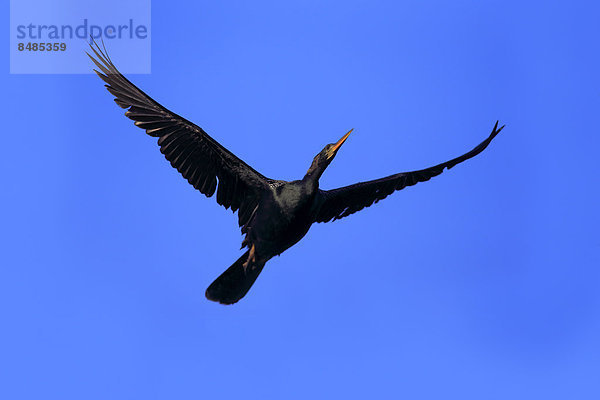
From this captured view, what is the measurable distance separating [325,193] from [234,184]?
1223mm

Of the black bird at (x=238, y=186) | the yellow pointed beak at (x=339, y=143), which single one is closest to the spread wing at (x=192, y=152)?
the black bird at (x=238, y=186)

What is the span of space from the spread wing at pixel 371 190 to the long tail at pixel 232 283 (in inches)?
48.0

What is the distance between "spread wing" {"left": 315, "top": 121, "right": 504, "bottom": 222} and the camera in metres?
14.0

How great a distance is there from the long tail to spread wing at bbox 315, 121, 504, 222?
1.22 meters

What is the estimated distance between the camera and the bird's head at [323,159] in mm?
12859

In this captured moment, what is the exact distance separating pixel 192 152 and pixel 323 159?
1.77 m

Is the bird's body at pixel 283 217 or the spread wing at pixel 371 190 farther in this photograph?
the spread wing at pixel 371 190

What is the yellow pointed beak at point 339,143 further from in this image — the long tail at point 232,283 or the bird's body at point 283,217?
the long tail at point 232,283

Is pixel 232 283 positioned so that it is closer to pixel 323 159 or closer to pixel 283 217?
pixel 283 217

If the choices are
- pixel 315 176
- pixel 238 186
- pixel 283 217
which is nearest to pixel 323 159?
pixel 315 176

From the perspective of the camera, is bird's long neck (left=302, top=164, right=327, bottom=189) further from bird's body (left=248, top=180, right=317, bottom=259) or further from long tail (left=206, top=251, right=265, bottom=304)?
long tail (left=206, top=251, right=265, bottom=304)

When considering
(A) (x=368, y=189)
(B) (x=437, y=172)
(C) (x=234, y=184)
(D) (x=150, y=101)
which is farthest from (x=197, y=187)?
(B) (x=437, y=172)

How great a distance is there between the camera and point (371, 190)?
46.2 feet

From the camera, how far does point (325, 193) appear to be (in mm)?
13648
